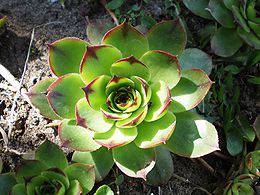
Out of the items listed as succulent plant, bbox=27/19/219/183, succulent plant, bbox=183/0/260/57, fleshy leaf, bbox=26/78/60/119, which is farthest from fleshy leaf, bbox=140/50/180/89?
succulent plant, bbox=183/0/260/57

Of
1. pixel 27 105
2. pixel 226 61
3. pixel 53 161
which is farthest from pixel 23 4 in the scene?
pixel 226 61

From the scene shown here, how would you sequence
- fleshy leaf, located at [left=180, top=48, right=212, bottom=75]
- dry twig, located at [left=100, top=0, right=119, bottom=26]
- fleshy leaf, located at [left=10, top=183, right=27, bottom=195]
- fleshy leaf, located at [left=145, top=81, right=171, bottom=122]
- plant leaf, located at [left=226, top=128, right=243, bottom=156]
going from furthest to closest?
dry twig, located at [left=100, top=0, right=119, bottom=26], plant leaf, located at [left=226, top=128, right=243, bottom=156], fleshy leaf, located at [left=180, top=48, right=212, bottom=75], fleshy leaf, located at [left=10, top=183, right=27, bottom=195], fleshy leaf, located at [left=145, top=81, right=171, bottom=122]

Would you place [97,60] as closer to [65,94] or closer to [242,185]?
[65,94]

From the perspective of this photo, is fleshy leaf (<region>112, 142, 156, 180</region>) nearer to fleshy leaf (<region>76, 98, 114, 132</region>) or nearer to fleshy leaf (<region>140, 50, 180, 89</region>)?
fleshy leaf (<region>76, 98, 114, 132</region>)

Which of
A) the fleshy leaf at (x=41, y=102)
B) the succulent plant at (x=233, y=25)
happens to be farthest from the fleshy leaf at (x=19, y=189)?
the succulent plant at (x=233, y=25)

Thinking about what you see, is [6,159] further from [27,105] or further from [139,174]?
[139,174]

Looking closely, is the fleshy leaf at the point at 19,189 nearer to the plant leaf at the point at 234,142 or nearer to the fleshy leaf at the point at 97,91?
the fleshy leaf at the point at 97,91
